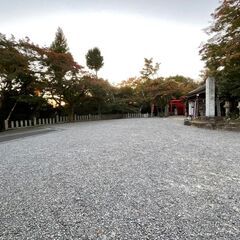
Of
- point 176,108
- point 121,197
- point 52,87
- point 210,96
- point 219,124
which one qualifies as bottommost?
point 121,197

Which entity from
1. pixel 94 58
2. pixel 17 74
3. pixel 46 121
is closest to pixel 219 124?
pixel 17 74

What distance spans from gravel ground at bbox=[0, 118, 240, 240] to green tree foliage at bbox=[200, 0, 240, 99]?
261 inches

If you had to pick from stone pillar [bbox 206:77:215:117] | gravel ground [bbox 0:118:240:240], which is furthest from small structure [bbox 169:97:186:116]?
gravel ground [bbox 0:118:240:240]

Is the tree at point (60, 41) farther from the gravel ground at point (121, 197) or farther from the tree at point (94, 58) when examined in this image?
the gravel ground at point (121, 197)

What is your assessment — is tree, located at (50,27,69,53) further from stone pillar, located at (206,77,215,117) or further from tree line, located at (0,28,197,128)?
stone pillar, located at (206,77,215,117)

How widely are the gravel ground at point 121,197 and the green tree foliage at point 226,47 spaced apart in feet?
21.7

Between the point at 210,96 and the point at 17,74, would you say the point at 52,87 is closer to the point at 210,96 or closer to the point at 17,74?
the point at 17,74

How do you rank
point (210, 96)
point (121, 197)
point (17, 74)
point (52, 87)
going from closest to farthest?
point (121, 197) → point (210, 96) → point (17, 74) → point (52, 87)

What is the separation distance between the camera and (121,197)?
9.77 feet

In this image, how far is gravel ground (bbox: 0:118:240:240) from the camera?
221cm

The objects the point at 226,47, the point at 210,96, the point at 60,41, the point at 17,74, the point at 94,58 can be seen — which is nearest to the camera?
the point at 226,47

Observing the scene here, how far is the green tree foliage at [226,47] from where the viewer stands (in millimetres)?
10242

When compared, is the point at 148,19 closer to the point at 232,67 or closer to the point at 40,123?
the point at 232,67

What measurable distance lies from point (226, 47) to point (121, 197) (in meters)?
9.51
